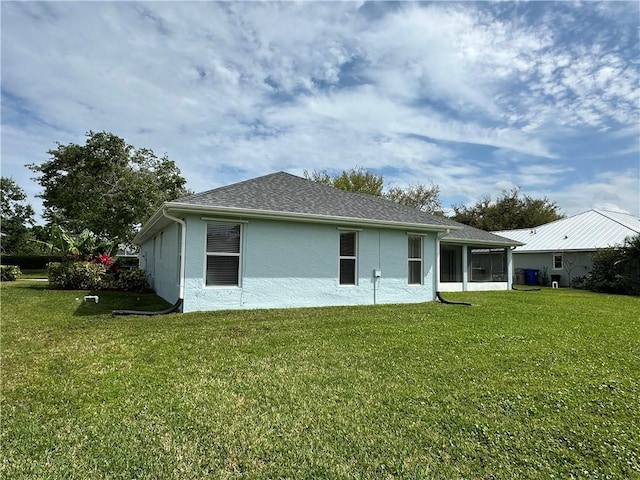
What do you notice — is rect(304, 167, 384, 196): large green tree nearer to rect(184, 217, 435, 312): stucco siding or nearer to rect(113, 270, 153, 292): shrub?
rect(113, 270, 153, 292): shrub

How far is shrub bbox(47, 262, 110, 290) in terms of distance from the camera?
14.7m

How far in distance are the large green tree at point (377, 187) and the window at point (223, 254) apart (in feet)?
93.1

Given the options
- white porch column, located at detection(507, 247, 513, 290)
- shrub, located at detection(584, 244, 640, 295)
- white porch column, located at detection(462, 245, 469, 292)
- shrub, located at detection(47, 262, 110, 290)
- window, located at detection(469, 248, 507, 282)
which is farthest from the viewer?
white porch column, located at detection(507, 247, 513, 290)

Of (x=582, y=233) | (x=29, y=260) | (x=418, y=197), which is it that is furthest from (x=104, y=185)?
(x=582, y=233)

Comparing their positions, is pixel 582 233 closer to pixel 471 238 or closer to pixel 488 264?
pixel 488 264

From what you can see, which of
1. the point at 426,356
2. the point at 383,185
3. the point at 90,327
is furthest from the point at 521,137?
the point at 383,185

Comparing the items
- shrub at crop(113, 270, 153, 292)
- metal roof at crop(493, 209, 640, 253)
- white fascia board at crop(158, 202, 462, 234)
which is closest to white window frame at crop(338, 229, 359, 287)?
white fascia board at crop(158, 202, 462, 234)

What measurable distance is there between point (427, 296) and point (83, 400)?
10548 mm

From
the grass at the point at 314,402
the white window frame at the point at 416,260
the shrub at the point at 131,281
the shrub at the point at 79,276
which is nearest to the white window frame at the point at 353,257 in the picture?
the white window frame at the point at 416,260

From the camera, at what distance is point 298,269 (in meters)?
10.3

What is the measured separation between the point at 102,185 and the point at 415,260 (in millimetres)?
26166

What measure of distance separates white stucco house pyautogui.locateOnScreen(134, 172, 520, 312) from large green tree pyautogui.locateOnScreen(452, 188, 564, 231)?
95.6ft

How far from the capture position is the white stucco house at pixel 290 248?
916 cm

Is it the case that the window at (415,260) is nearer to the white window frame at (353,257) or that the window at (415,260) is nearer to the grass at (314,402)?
the white window frame at (353,257)
